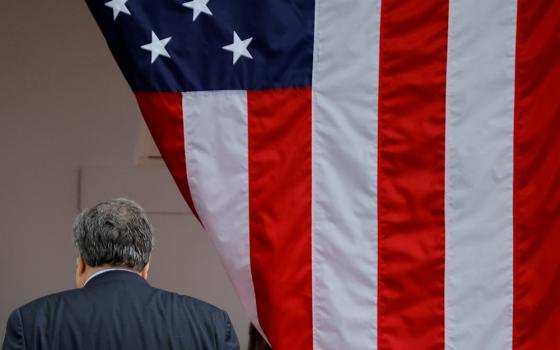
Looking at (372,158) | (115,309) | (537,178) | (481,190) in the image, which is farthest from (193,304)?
(537,178)

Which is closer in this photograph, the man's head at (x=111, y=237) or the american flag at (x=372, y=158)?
the man's head at (x=111, y=237)

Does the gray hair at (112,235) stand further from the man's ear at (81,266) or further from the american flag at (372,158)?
the american flag at (372,158)

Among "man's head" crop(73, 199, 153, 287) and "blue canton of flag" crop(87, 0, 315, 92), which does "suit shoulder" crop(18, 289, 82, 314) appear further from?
"blue canton of flag" crop(87, 0, 315, 92)

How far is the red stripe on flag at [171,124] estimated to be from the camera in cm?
248

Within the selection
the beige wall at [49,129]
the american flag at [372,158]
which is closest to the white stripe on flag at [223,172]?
the american flag at [372,158]

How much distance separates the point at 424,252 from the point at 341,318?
0.86 feet

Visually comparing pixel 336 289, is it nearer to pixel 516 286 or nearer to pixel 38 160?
pixel 516 286

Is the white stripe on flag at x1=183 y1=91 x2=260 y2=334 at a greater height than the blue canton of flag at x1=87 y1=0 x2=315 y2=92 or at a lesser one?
lesser

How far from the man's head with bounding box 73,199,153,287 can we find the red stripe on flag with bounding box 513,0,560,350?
0.97m

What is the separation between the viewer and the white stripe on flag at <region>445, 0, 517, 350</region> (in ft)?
8.15

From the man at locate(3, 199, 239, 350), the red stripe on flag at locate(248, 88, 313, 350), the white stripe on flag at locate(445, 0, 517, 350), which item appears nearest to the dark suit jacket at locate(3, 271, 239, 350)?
the man at locate(3, 199, 239, 350)

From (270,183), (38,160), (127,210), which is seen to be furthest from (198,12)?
(38,160)

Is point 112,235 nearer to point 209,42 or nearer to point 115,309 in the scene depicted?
point 115,309

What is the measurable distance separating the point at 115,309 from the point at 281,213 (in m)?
0.63
